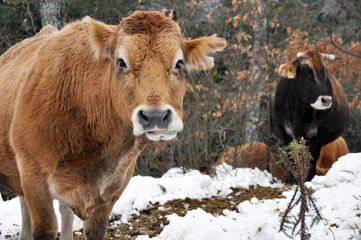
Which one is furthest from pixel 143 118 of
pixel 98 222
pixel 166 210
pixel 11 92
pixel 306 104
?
pixel 306 104

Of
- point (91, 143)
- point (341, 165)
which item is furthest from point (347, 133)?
point (91, 143)

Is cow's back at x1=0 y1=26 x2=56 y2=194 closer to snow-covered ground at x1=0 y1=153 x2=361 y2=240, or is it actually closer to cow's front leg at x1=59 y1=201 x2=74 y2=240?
cow's front leg at x1=59 y1=201 x2=74 y2=240

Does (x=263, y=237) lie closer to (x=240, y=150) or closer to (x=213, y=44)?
(x=213, y=44)

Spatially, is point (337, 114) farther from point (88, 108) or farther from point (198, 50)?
point (88, 108)

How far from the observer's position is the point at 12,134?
13.1 feet

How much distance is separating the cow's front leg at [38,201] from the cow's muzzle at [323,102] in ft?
19.8

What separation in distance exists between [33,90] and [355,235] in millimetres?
2800

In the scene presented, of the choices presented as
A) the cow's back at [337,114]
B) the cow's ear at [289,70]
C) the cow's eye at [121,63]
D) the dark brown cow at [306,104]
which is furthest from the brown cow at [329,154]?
the cow's eye at [121,63]

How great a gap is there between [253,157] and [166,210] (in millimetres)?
3876

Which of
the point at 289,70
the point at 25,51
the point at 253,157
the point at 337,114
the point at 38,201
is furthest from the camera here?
the point at 337,114

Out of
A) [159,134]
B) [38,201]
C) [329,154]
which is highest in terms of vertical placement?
[159,134]

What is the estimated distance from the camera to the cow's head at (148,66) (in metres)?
3.23

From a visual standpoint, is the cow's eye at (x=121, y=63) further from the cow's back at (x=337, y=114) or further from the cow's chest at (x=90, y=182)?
the cow's back at (x=337, y=114)

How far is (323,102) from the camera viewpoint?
8.70 m
